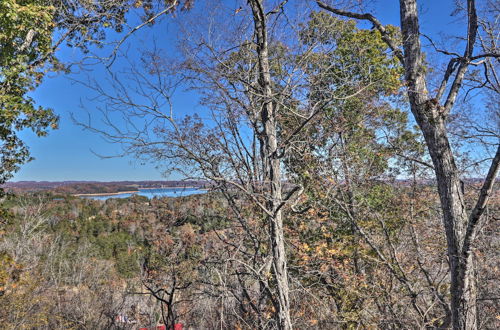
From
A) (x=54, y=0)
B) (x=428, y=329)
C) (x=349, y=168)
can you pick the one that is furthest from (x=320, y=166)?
(x=54, y=0)

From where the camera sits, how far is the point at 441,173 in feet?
15.6

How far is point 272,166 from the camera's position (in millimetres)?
4145

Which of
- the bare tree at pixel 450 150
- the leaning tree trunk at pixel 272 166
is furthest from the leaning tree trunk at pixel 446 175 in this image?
the leaning tree trunk at pixel 272 166

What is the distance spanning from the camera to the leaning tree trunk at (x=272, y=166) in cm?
381

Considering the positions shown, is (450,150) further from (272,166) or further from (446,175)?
(272,166)

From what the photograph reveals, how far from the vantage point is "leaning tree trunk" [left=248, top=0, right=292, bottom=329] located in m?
3.81

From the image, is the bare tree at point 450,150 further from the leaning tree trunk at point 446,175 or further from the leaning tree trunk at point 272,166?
the leaning tree trunk at point 272,166

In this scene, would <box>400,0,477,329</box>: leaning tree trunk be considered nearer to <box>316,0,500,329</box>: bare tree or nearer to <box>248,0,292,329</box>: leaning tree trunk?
<box>316,0,500,329</box>: bare tree

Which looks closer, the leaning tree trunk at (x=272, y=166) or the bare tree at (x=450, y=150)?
the leaning tree trunk at (x=272, y=166)

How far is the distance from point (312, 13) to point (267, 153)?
101 inches

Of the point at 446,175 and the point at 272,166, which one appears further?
the point at 446,175

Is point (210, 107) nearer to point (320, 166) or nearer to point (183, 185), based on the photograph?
point (183, 185)

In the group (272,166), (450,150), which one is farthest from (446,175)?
(272,166)

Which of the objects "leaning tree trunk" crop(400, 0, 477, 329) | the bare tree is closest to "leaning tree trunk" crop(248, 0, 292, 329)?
the bare tree
